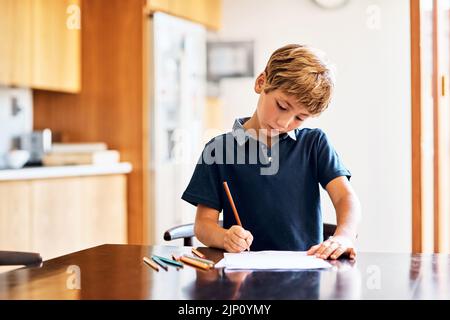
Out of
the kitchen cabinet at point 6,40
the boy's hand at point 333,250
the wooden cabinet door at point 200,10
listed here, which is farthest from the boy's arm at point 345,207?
the wooden cabinet door at point 200,10

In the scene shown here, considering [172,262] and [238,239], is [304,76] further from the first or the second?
[172,262]

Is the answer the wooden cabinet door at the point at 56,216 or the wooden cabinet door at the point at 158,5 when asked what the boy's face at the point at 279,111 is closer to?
the wooden cabinet door at the point at 56,216

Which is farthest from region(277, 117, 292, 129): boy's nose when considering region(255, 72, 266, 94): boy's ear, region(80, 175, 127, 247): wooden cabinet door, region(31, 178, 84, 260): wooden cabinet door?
region(80, 175, 127, 247): wooden cabinet door

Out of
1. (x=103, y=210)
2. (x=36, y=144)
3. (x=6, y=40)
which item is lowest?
(x=103, y=210)

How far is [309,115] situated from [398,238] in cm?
267

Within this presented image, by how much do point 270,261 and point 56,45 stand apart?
2.73m

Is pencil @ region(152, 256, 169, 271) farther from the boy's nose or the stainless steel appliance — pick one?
the stainless steel appliance

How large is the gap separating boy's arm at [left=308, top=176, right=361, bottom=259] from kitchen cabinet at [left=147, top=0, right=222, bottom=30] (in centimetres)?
246

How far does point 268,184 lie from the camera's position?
1591 millimetres

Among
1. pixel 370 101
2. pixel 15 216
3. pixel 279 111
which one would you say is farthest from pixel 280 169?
pixel 370 101

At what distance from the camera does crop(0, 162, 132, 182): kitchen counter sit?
2.90 meters

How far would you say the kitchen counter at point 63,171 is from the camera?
290cm

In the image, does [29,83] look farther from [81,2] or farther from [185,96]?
[185,96]

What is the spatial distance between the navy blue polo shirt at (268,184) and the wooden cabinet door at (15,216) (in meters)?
1.56
